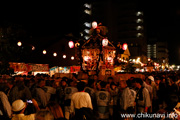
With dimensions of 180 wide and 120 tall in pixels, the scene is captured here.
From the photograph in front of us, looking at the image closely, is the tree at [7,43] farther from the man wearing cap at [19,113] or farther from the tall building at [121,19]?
the tall building at [121,19]

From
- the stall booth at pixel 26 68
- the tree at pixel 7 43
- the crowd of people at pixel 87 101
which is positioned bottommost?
the crowd of people at pixel 87 101

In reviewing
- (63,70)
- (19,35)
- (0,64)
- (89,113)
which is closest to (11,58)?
(0,64)

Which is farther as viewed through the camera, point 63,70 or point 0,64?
point 63,70

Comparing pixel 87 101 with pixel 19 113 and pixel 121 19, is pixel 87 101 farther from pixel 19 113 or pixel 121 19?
pixel 121 19

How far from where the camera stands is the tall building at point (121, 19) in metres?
67.6

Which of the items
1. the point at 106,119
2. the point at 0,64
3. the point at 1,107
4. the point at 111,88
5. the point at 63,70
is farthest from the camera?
the point at 63,70

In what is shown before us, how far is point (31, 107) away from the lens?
4812 mm

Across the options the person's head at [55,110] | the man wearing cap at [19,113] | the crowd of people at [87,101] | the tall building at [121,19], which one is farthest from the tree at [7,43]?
the tall building at [121,19]

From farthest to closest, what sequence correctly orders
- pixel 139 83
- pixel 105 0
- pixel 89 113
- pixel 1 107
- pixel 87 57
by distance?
1. pixel 105 0
2. pixel 87 57
3. pixel 139 83
4. pixel 1 107
5. pixel 89 113

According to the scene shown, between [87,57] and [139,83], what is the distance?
11.5 meters

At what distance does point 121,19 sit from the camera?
70.8 m

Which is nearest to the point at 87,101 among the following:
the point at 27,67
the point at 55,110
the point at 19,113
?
the point at 55,110

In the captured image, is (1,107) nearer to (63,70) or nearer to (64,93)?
(64,93)

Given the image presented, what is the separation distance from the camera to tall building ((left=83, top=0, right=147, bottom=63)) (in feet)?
222
